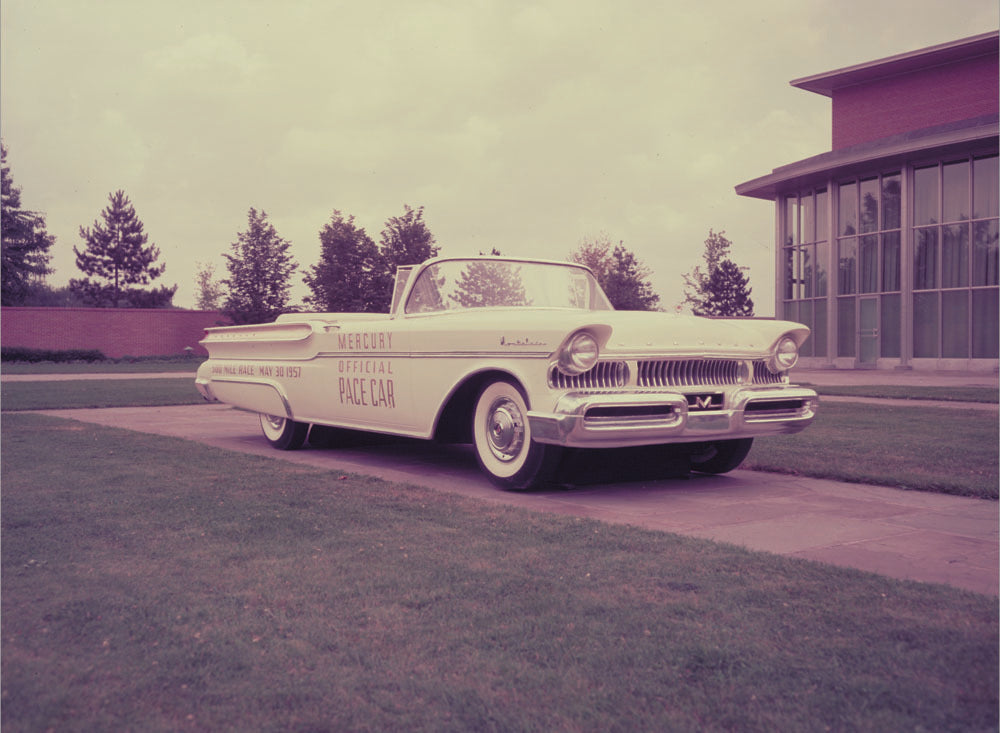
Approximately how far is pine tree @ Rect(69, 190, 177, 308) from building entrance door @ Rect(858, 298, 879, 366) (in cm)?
5333

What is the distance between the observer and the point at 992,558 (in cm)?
382

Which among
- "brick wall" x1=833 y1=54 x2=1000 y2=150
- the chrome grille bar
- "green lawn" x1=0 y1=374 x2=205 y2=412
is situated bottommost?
"green lawn" x1=0 y1=374 x2=205 y2=412

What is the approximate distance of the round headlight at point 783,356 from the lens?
6070mm

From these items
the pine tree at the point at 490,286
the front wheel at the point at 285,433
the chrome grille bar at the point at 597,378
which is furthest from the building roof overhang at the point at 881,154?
the chrome grille bar at the point at 597,378

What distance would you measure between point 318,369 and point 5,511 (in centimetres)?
297

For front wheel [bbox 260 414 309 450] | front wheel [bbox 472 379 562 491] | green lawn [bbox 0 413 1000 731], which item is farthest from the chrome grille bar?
front wheel [bbox 260 414 309 450]

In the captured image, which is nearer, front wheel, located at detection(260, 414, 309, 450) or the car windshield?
the car windshield

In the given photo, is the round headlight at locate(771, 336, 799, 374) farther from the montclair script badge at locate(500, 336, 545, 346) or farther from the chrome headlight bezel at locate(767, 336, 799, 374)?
the montclair script badge at locate(500, 336, 545, 346)

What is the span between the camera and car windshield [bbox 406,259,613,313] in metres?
6.70

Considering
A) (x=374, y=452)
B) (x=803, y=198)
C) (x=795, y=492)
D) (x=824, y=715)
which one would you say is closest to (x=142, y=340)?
(x=803, y=198)

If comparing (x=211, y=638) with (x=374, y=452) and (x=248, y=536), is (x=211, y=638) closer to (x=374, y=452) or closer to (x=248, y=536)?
(x=248, y=536)

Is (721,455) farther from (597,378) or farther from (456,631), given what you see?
(456,631)

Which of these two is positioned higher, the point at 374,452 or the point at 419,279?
the point at 419,279

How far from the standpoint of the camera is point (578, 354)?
17.1 ft
